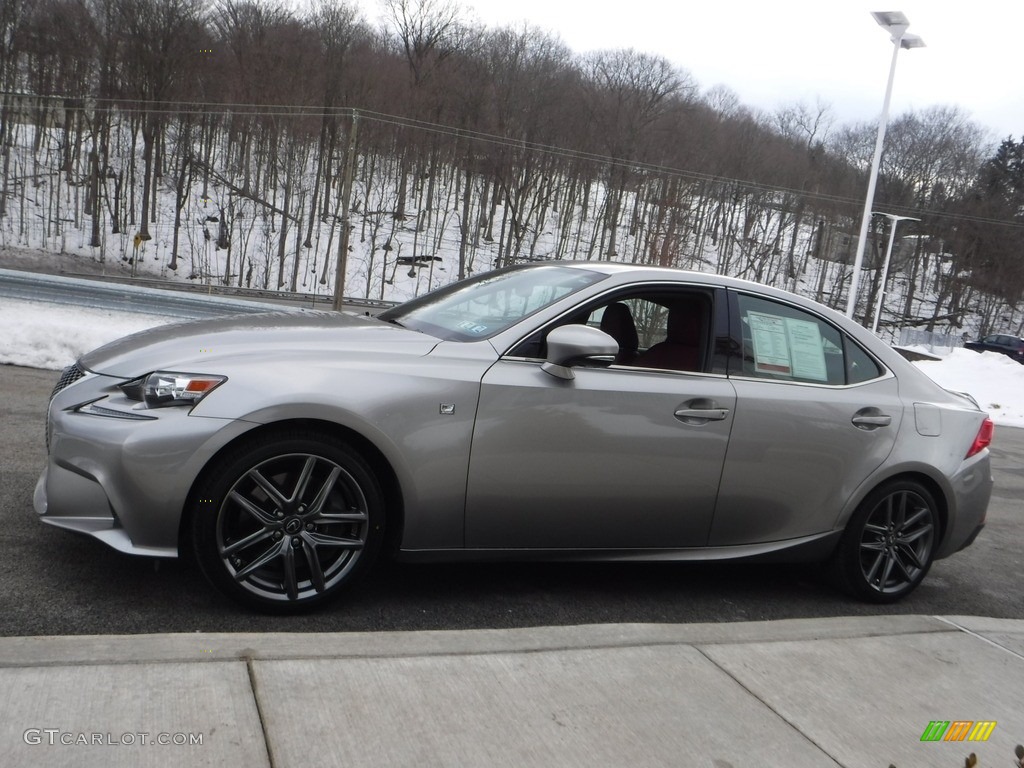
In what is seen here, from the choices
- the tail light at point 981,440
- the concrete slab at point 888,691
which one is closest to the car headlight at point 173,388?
the concrete slab at point 888,691

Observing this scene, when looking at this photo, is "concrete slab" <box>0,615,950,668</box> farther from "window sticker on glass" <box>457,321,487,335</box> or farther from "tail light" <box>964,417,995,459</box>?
"window sticker on glass" <box>457,321,487,335</box>

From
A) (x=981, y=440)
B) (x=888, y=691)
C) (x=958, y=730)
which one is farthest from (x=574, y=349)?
(x=981, y=440)

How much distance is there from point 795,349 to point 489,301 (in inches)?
63.7

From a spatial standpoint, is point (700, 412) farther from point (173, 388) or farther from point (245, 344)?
point (173, 388)

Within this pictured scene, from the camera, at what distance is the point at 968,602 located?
5.59 metres

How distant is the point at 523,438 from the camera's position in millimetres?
4145

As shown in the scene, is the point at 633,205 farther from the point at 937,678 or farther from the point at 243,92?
the point at 937,678

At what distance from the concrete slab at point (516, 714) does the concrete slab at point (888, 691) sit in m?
0.15

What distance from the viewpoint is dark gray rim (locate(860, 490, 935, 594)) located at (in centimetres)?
512

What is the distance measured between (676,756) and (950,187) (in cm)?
8988

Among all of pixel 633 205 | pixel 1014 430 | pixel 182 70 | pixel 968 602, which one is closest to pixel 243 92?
pixel 182 70

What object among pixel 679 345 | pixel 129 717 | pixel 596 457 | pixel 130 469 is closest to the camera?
pixel 129 717

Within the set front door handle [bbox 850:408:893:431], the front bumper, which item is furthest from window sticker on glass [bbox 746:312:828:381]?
the front bumper

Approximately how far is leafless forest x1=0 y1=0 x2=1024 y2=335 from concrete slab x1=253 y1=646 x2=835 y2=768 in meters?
41.7
